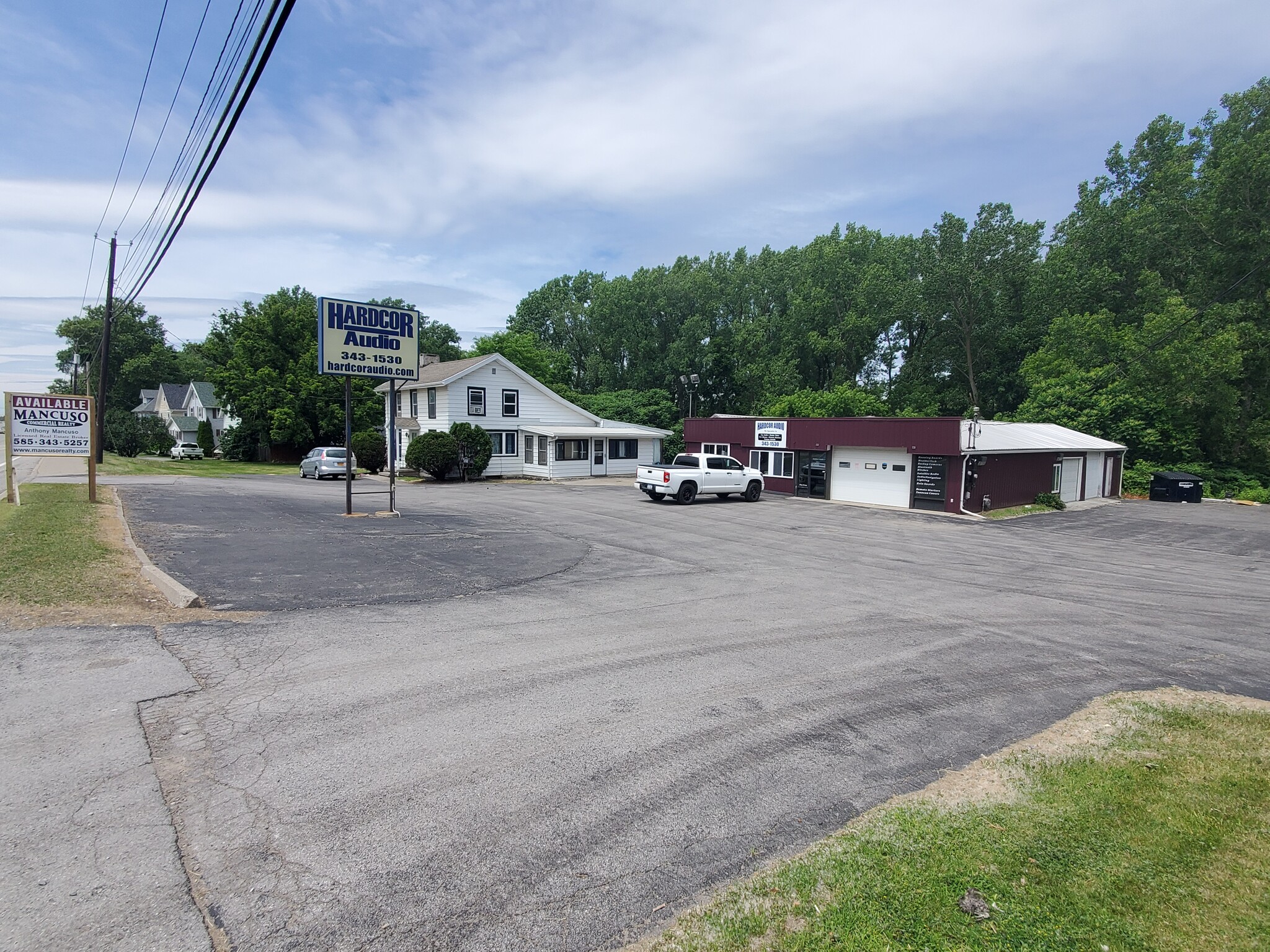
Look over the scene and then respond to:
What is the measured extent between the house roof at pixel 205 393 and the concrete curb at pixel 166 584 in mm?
64021

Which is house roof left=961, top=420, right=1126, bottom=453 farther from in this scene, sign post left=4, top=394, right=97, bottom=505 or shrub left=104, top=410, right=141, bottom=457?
shrub left=104, top=410, right=141, bottom=457

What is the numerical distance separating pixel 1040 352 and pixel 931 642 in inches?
1700

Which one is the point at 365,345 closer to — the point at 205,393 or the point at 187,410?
the point at 205,393

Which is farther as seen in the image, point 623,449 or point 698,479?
point 623,449

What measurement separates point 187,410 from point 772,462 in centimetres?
6897

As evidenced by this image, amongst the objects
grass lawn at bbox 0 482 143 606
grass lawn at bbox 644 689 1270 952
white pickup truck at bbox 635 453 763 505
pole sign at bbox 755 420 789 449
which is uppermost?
pole sign at bbox 755 420 789 449

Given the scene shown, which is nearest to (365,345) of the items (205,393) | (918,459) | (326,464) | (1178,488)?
(326,464)

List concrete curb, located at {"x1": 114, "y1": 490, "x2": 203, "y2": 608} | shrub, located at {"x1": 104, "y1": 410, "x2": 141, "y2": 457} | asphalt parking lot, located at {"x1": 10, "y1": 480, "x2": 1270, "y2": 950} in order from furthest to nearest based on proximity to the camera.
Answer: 1. shrub, located at {"x1": 104, "y1": 410, "x2": 141, "y2": 457}
2. concrete curb, located at {"x1": 114, "y1": 490, "x2": 203, "y2": 608}
3. asphalt parking lot, located at {"x1": 10, "y1": 480, "x2": 1270, "y2": 950}

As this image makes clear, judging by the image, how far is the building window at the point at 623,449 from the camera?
39.3 metres

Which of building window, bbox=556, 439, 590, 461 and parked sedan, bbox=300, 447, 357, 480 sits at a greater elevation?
building window, bbox=556, 439, 590, 461

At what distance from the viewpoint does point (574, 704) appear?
604 centimetres

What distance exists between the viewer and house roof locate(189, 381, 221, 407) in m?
67.2

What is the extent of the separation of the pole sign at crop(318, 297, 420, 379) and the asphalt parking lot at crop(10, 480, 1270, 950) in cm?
504

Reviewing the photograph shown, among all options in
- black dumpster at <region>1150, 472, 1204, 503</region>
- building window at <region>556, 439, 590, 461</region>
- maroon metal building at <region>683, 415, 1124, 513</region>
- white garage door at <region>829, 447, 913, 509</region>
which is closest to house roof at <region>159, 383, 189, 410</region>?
building window at <region>556, 439, 590, 461</region>
